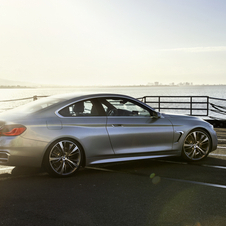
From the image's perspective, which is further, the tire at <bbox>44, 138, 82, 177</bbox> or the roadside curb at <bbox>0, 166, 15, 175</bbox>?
the roadside curb at <bbox>0, 166, 15, 175</bbox>

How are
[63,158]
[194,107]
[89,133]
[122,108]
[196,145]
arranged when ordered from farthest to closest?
[194,107], [196,145], [122,108], [89,133], [63,158]

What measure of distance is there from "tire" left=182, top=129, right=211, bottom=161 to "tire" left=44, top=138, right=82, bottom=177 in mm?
2390

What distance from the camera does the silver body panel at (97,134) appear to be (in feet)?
17.7

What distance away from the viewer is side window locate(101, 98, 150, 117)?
247 inches

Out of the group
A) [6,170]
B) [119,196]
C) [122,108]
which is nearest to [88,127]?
[122,108]

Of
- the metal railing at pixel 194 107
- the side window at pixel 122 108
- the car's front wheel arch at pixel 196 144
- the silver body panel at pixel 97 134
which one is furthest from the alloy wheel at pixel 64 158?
the metal railing at pixel 194 107

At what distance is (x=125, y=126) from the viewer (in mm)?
6211

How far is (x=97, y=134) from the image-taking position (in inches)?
233

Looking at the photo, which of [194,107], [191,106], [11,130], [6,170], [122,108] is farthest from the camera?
[194,107]

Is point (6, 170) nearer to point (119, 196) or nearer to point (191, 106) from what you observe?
point (119, 196)

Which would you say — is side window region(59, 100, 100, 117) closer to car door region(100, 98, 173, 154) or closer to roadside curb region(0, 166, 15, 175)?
car door region(100, 98, 173, 154)

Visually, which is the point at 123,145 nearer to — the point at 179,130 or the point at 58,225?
the point at 179,130

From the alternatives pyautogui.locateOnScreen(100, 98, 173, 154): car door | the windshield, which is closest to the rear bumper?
the windshield

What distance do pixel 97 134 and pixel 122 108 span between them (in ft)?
2.82
